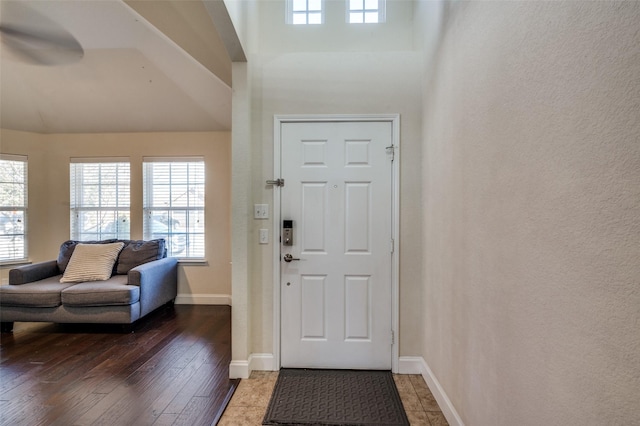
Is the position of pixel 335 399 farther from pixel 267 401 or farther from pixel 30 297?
pixel 30 297

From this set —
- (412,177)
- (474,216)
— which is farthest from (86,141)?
(474,216)

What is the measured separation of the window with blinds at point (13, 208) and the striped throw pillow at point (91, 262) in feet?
4.27

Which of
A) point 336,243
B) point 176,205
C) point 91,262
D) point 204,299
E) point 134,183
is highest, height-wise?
point 134,183

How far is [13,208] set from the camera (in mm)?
3846

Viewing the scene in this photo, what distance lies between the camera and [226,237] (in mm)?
3773

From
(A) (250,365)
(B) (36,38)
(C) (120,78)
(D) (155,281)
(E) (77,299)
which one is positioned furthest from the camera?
(D) (155,281)

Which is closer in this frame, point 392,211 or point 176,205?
point 392,211

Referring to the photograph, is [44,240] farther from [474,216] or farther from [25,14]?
[474,216]

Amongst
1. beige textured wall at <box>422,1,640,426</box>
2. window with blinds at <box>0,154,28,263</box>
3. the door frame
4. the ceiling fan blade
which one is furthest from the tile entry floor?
window with blinds at <box>0,154,28,263</box>

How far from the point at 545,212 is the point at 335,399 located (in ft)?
5.75

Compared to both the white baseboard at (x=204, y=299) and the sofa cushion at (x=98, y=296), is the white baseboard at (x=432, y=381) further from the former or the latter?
the sofa cushion at (x=98, y=296)

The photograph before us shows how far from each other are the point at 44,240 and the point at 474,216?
17.9 ft

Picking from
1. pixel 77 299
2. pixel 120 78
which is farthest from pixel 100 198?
pixel 120 78

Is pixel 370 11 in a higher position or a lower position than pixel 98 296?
higher
